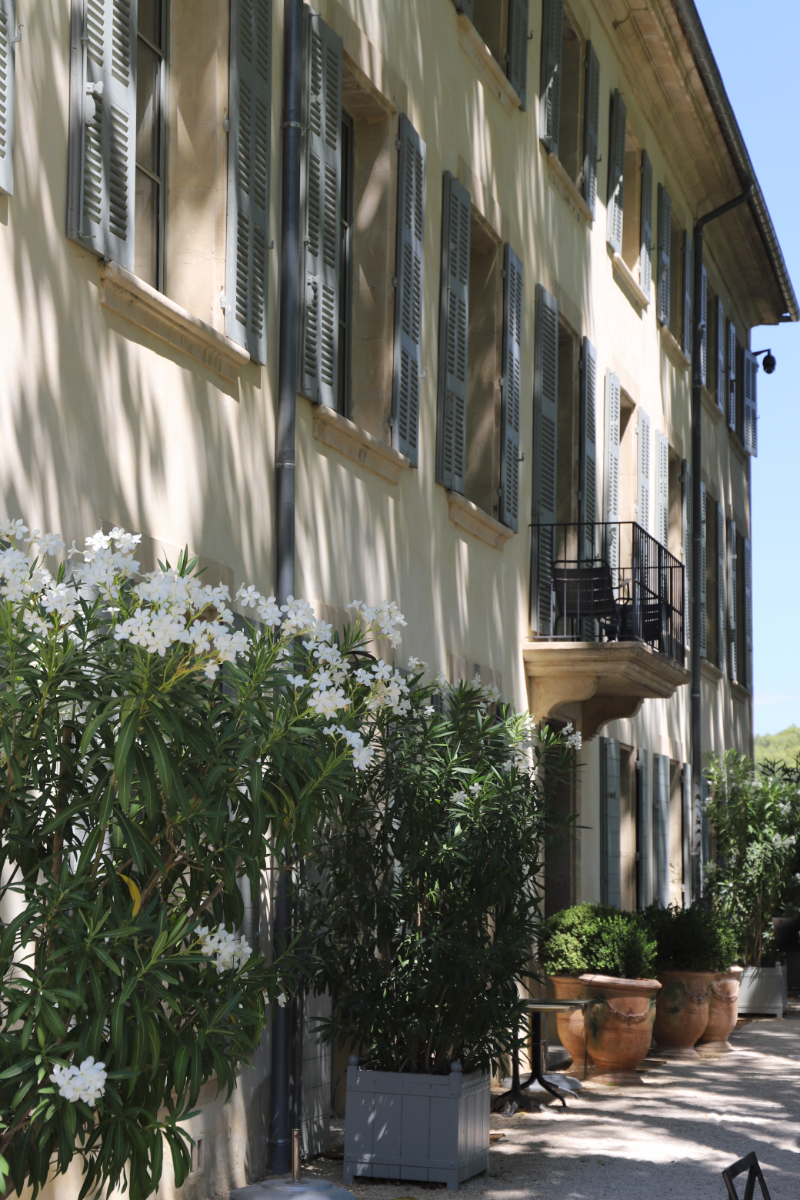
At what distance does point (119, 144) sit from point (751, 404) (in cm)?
1892

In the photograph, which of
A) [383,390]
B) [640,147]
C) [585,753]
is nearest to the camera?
[383,390]

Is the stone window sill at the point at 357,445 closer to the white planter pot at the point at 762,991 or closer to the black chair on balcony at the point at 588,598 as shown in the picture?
the black chair on balcony at the point at 588,598

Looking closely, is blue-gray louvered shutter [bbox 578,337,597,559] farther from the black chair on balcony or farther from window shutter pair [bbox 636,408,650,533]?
window shutter pair [bbox 636,408,650,533]

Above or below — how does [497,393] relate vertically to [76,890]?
above

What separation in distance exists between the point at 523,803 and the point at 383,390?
2.64m

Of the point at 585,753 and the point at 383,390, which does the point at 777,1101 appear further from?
the point at 383,390

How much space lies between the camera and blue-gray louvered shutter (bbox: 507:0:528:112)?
38.1 feet

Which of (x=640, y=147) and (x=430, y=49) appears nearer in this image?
(x=430, y=49)

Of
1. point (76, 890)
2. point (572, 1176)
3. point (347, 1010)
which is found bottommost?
point (572, 1176)

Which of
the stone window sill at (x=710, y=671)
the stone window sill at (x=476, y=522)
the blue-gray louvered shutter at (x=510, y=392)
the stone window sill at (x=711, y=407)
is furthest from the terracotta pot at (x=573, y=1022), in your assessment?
the stone window sill at (x=711, y=407)

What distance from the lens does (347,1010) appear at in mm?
7254

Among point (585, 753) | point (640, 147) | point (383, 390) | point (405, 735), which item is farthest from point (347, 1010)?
point (640, 147)

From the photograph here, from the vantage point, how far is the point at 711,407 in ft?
67.8

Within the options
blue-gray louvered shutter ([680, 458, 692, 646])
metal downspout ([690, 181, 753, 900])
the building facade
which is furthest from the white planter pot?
blue-gray louvered shutter ([680, 458, 692, 646])
